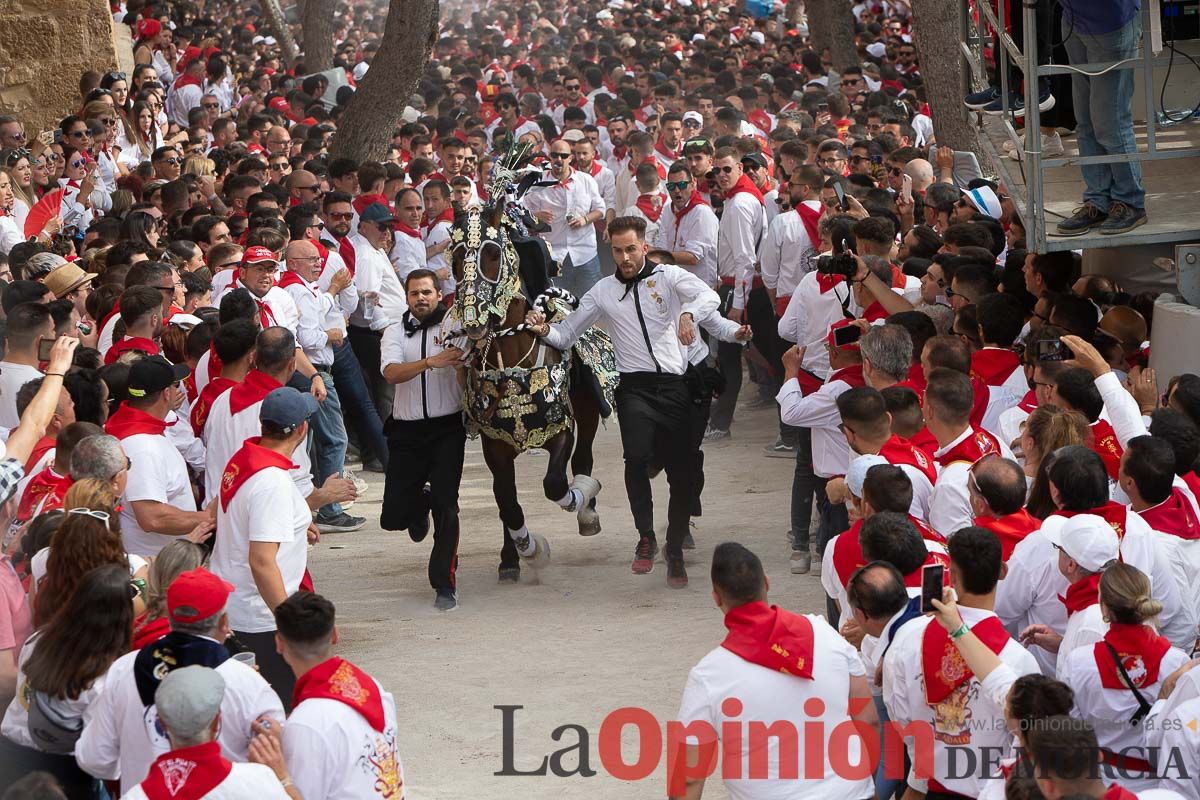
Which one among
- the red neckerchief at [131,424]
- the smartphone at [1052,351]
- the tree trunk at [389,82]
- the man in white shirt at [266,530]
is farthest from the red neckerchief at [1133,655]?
the tree trunk at [389,82]

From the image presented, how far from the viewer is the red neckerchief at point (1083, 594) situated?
478cm

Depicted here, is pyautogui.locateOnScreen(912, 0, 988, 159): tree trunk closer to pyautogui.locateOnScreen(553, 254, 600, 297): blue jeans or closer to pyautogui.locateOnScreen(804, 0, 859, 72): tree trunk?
pyautogui.locateOnScreen(553, 254, 600, 297): blue jeans

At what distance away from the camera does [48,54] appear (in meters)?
15.8

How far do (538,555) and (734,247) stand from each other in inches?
140

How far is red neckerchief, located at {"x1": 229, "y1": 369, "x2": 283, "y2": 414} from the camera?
714cm

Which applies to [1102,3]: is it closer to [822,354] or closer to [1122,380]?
[1122,380]

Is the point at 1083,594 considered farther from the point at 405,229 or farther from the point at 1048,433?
the point at 405,229

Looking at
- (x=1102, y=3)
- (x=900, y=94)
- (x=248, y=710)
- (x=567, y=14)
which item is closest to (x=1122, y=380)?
(x=1102, y=3)

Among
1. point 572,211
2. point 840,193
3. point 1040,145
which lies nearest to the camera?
point 1040,145

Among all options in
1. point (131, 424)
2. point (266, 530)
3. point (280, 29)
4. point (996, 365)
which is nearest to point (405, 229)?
point (131, 424)

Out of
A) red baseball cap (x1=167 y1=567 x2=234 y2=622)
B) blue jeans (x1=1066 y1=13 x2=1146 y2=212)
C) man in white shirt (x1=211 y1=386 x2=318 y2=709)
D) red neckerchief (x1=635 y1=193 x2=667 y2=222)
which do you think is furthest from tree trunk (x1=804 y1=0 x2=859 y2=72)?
red baseball cap (x1=167 y1=567 x2=234 y2=622)

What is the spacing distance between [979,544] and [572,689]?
9.53 feet

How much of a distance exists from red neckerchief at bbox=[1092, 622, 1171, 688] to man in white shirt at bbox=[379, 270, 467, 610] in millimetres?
4356

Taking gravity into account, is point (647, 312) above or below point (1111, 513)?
above
